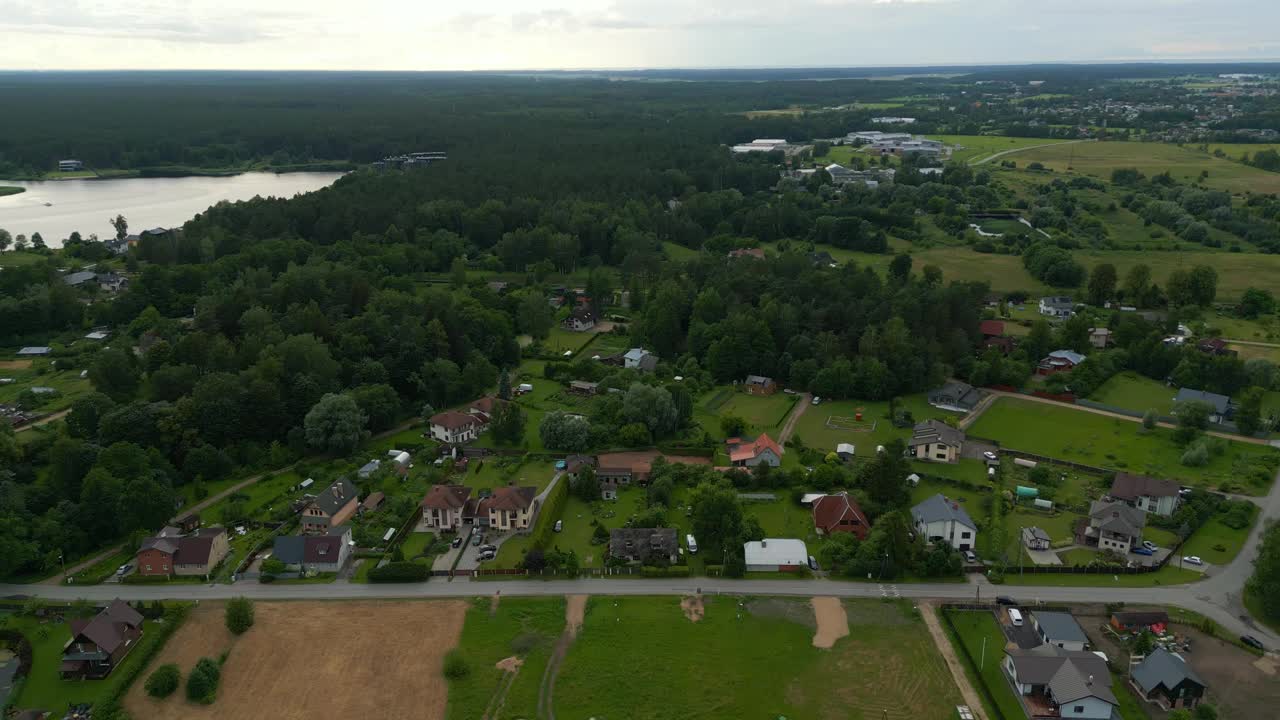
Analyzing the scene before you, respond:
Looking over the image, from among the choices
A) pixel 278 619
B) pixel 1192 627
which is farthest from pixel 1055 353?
pixel 278 619

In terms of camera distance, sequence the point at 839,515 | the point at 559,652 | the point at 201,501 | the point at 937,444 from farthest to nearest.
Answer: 1. the point at 937,444
2. the point at 201,501
3. the point at 839,515
4. the point at 559,652

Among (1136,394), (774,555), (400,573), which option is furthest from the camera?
(1136,394)

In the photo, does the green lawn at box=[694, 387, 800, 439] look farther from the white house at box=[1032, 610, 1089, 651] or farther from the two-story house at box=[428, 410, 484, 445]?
the white house at box=[1032, 610, 1089, 651]

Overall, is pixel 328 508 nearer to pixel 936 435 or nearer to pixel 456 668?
pixel 456 668

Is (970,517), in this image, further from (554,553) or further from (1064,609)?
(554,553)

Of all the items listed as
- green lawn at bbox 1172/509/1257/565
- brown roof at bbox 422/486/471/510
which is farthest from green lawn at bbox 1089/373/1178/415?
brown roof at bbox 422/486/471/510

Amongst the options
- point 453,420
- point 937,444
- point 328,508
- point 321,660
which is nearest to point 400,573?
point 321,660
